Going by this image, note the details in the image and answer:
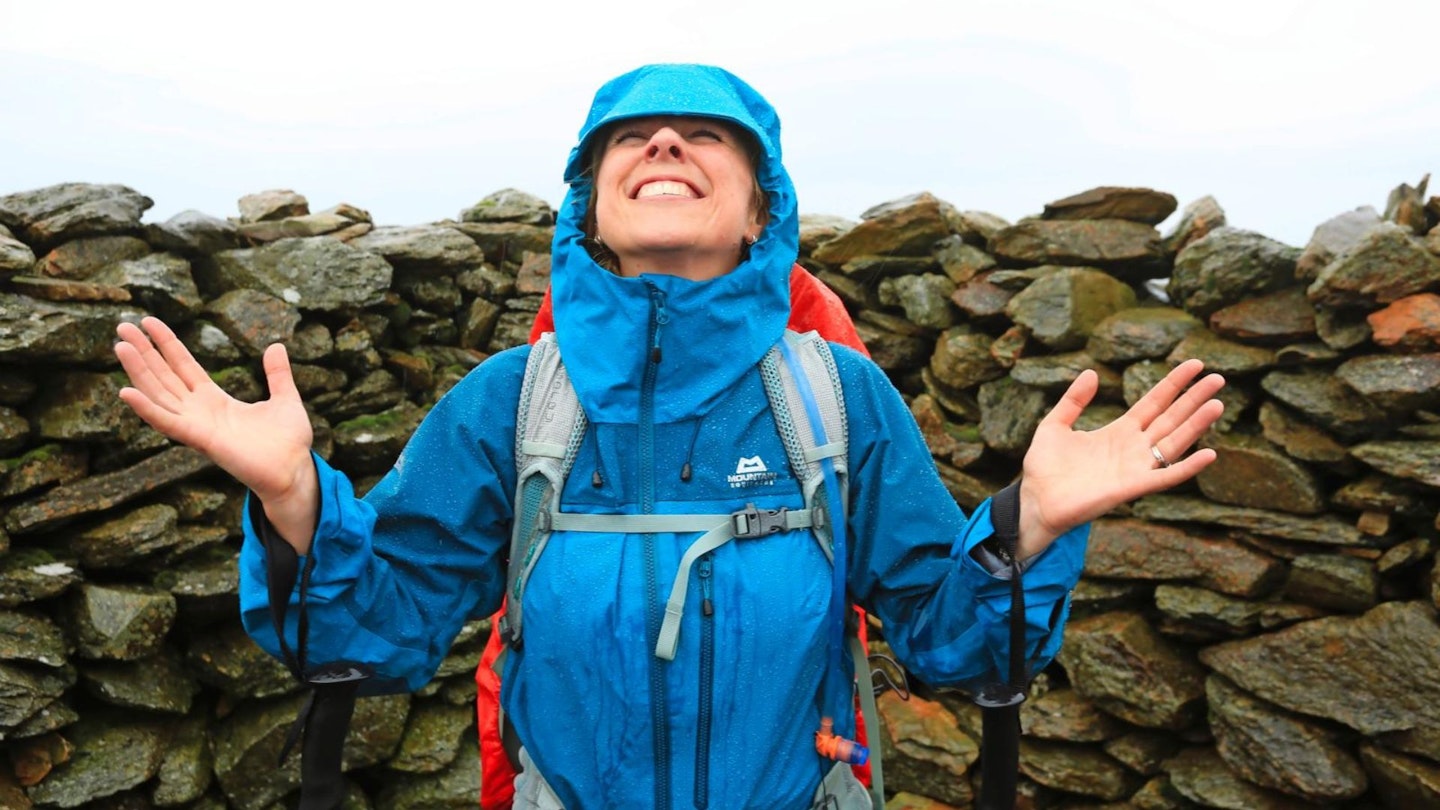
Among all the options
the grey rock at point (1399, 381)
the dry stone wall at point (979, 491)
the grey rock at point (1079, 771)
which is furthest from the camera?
the grey rock at point (1079, 771)

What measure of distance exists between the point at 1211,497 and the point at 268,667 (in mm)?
6602

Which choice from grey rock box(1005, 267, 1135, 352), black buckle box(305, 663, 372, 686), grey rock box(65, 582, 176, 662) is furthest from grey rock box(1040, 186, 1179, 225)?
grey rock box(65, 582, 176, 662)

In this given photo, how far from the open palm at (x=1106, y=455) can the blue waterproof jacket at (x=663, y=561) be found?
4.4 inches

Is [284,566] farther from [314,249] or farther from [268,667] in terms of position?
[314,249]

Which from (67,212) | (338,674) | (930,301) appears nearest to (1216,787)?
(930,301)

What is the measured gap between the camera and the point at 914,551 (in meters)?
2.52

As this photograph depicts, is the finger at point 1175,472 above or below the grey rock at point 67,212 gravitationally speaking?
below

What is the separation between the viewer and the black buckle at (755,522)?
7.67 feet

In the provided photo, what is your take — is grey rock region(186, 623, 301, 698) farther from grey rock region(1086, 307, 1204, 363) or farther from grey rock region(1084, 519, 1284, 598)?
grey rock region(1086, 307, 1204, 363)

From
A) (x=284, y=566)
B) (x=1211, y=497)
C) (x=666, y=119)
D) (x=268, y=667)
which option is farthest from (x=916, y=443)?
(x=268, y=667)

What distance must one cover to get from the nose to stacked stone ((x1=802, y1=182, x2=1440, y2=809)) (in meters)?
4.91

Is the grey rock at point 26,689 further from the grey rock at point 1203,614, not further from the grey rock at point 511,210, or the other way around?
the grey rock at point 1203,614

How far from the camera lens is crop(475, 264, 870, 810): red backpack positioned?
109 inches

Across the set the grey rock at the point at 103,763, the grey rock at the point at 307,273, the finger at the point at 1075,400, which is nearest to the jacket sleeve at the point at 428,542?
the finger at the point at 1075,400
